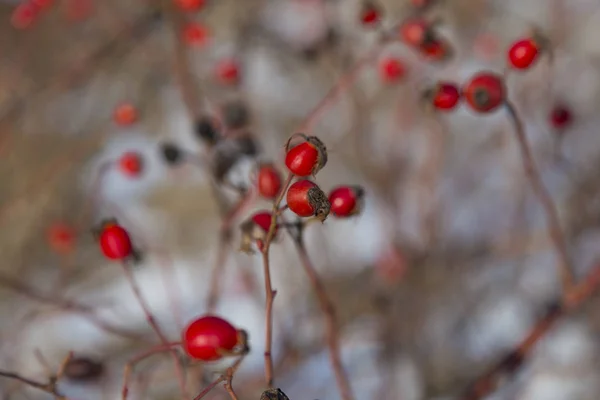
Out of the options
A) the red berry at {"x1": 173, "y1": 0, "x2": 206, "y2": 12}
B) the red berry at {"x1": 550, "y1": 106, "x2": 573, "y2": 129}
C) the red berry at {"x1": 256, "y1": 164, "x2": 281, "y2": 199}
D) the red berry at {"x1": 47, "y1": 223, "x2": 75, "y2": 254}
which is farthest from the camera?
the red berry at {"x1": 47, "y1": 223, "x2": 75, "y2": 254}

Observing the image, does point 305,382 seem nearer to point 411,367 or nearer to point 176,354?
point 411,367

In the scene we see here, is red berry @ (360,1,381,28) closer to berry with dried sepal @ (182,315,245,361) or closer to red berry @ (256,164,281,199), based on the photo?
red berry @ (256,164,281,199)

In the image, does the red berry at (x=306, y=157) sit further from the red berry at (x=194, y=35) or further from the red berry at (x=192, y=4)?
the red berry at (x=194, y=35)


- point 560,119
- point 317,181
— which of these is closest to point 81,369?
point 560,119

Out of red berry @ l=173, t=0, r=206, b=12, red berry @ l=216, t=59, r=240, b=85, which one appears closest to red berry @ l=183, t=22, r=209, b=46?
red berry @ l=216, t=59, r=240, b=85

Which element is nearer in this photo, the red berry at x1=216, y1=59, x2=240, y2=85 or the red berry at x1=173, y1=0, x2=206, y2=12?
the red berry at x1=173, y1=0, x2=206, y2=12

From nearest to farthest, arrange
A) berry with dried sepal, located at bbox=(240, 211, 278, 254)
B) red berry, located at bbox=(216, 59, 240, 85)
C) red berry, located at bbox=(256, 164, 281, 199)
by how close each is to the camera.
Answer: berry with dried sepal, located at bbox=(240, 211, 278, 254) → red berry, located at bbox=(256, 164, 281, 199) → red berry, located at bbox=(216, 59, 240, 85)

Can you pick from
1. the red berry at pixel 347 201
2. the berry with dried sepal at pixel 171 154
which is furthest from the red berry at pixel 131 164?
the red berry at pixel 347 201
